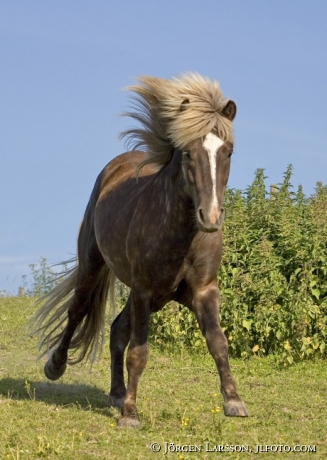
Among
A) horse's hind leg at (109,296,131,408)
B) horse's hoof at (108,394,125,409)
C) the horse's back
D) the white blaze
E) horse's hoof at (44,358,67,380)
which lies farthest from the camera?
horse's hoof at (44,358,67,380)

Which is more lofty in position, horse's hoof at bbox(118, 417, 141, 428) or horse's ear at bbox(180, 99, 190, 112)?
horse's ear at bbox(180, 99, 190, 112)

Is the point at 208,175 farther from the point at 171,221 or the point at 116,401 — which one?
the point at 116,401

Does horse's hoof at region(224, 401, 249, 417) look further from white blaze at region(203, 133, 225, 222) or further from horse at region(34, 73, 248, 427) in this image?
white blaze at region(203, 133, 225, 222)

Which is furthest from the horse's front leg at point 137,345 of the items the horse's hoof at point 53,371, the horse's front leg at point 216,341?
the horse's hoof at point 53,371

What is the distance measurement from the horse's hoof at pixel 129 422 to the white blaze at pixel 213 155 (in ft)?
5.78

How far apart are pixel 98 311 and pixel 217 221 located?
3228mm

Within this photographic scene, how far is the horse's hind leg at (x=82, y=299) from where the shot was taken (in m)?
8.15

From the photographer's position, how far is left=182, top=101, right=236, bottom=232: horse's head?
5512mm

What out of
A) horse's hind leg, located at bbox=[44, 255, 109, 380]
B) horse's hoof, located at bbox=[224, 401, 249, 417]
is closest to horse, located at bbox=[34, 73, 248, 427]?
horse's hoof, located at bbox=[224, 401, 249, 417]

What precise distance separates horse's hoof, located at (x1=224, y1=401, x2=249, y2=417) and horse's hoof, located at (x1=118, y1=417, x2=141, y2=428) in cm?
74

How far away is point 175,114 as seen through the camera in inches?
247

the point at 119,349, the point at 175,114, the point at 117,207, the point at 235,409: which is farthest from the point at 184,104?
the point at 119,349

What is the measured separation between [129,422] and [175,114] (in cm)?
233

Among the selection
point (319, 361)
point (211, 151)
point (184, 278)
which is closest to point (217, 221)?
point (211, 151)
